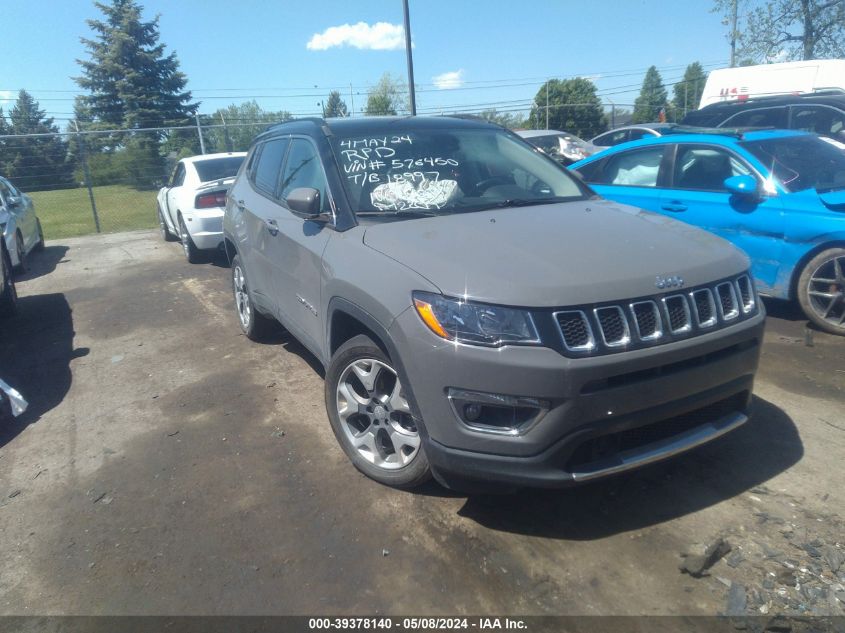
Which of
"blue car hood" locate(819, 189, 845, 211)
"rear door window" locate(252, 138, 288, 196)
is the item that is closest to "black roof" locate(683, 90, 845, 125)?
"blue car hood" locate(819, 189, 845, 211)

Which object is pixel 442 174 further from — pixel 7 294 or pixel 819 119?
pixel 819 119

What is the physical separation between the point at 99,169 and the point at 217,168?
31.2 feet

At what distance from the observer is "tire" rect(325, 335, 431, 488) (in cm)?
312

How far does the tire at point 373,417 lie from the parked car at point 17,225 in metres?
7.12

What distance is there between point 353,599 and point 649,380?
1.51m

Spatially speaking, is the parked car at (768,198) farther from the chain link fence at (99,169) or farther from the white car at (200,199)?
the chain link fence at (99,169)

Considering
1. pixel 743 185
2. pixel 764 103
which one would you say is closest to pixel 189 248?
pixel 743 185

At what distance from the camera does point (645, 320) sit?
269cm

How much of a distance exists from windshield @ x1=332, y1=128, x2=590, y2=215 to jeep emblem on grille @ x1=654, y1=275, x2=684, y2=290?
3.90 ft

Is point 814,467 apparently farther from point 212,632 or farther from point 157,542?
point 157,542

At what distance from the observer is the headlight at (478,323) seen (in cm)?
259

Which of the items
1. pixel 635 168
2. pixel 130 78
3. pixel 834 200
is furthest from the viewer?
pixel 130 78

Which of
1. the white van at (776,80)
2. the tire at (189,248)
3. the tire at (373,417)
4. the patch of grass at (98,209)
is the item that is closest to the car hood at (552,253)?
the tire at (373,417)

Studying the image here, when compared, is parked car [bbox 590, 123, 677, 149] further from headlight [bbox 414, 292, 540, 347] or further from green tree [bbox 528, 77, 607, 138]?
headlight [bbox 414, 292, 540, 347]
